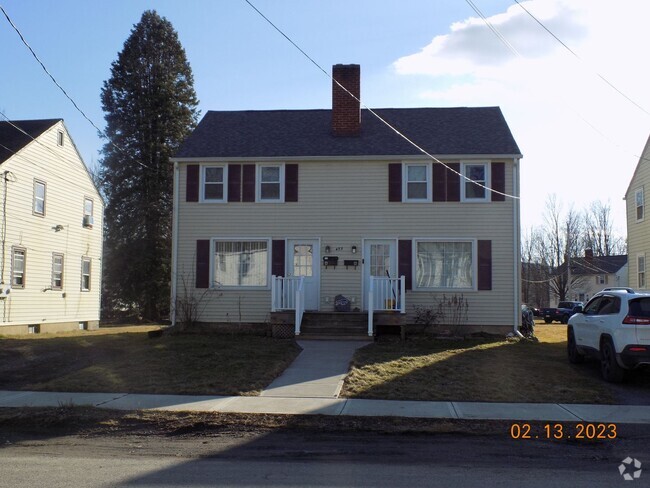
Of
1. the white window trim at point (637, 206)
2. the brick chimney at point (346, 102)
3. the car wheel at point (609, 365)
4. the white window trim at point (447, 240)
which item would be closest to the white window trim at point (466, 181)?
the white window trim at point (447, 240)

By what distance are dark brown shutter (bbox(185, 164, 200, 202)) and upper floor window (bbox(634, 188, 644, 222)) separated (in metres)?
16.6

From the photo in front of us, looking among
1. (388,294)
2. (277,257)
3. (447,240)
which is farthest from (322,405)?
(447,240)

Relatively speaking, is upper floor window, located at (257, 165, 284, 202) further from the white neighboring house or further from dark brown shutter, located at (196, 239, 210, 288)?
the white neighboring house

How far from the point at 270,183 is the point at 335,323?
487 centimetres

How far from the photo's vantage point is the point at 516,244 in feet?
59.0

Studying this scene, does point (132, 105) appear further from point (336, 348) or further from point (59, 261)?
point (336, 348)

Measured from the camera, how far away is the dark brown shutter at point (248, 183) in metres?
18.8

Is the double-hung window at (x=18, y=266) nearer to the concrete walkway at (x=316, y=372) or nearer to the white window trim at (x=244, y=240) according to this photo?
the white window trim at (x=244, y=240)

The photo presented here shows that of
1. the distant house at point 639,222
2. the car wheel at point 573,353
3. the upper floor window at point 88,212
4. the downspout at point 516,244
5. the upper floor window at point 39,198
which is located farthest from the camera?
the upper floor window at point 88,212

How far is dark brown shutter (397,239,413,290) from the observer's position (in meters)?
18.1

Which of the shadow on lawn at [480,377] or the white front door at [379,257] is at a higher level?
the white front door at [379,257]

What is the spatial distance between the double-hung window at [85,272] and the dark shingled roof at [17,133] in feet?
19.9

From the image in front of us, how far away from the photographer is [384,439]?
295 inches

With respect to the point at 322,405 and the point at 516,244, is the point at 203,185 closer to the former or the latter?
the point at 516,244
